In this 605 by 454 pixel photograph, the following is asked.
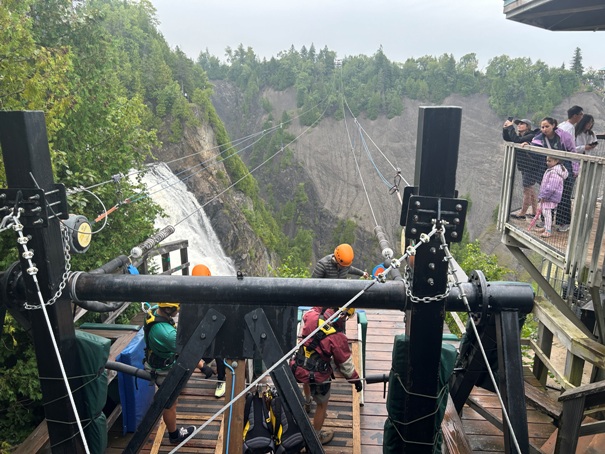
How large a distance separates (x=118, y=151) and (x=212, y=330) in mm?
9433

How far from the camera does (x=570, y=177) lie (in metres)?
5.60

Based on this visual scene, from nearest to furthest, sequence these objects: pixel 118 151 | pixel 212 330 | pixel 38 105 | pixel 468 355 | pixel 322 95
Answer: pixel 212 330, pixel 468 355, pixel 38 105, pixel 118 151, pixel 322 95

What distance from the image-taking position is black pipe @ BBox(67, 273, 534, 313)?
2.43 metres

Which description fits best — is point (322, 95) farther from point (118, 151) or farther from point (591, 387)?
point (591, 387)

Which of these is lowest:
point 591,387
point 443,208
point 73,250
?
point 591,387

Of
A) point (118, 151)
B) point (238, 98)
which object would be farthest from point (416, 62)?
point (118, 151)

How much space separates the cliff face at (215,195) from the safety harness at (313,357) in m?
25.2

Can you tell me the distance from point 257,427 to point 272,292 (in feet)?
4.72

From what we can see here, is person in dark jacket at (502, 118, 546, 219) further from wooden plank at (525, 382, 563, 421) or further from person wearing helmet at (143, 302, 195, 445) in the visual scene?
person wearing helmet at (143, 302, 195, 445)

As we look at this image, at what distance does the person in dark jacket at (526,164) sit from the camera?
6215mm

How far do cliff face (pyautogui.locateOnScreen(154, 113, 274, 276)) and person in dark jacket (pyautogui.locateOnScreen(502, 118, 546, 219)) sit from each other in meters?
23.4

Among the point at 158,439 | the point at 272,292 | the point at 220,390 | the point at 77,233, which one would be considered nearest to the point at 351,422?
the point at 220,390

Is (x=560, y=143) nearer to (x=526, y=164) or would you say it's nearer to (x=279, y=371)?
(x=526, y=164)

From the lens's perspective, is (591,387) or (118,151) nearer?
(591,387)
